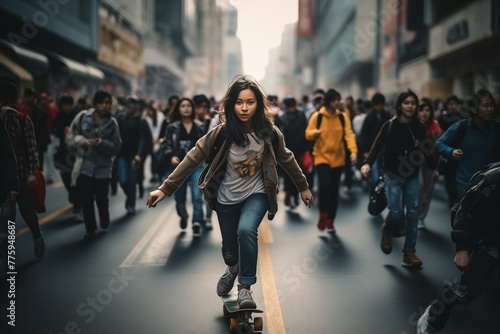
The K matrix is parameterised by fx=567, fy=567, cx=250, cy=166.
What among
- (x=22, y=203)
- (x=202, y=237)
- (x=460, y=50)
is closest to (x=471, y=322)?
(x=202, y=237)

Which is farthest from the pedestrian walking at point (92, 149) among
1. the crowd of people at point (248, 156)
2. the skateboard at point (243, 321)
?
the skateboard at point (243, 321)

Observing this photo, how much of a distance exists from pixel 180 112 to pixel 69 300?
3804mm

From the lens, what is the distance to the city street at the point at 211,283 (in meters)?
4.43

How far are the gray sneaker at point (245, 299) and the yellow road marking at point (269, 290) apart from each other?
30 centimetres

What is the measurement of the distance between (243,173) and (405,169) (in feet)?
8.34

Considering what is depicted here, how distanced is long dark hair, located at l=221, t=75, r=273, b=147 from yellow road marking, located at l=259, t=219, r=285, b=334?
1.41 m

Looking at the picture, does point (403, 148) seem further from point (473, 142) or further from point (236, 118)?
point (236, 118)

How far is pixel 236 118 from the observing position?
14.0 ft

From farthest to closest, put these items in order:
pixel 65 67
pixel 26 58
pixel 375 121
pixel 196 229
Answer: pixel 65 67 < pixel 26 58 < pixel 375 121 < pixel 196 229

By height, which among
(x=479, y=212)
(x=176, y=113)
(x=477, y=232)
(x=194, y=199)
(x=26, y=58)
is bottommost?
(x=194, y=199)

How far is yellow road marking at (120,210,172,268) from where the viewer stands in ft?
20.9

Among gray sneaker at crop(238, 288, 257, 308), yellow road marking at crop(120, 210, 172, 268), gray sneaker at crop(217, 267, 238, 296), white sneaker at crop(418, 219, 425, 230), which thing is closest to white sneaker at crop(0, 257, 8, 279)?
yellow road marking at crop(120, 210, 172, 268)

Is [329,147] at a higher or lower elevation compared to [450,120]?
lower

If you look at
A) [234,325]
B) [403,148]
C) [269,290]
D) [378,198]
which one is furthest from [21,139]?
[403,148]
